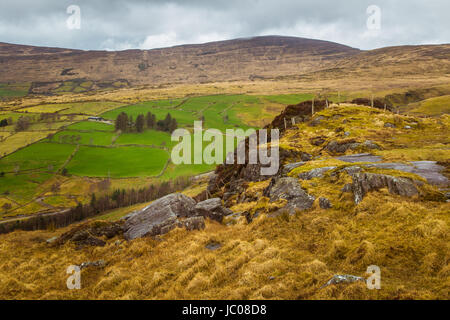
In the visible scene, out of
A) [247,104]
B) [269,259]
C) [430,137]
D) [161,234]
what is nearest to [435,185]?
[269,259]

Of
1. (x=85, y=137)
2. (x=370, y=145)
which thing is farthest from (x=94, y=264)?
(x=85, y=137)

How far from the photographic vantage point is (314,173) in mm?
21234

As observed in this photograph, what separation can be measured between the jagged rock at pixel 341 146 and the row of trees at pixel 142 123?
12252 centimetres

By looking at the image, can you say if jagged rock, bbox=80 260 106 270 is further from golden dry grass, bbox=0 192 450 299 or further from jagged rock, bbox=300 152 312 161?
jagged rock, bbox=300 152 312 161

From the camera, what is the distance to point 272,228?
627 inches

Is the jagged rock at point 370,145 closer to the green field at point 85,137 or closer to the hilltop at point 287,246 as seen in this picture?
the hilltop at point 287,246

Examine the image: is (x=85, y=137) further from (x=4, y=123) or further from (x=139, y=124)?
(x=4, y=123)

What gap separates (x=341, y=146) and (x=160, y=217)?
22.5 metres

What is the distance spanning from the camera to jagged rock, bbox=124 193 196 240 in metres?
19.9

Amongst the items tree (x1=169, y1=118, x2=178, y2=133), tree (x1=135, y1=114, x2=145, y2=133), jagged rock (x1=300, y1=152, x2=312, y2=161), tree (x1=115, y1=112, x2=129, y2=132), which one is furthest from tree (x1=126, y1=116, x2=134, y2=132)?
jagged rock (x1=300, y1=152, x2=312, y2=161)

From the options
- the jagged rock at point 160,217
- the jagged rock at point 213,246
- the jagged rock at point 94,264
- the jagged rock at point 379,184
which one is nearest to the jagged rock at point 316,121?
the jagged rock at point 379,184

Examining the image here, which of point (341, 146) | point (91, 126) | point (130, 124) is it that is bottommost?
point (341, 146)
